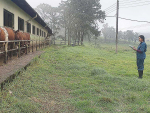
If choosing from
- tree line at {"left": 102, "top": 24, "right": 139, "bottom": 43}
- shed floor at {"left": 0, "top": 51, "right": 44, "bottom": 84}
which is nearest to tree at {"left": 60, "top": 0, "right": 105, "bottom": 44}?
shed floor at {"left": 0, "top": 51, "right": 44, "bottom": 84}

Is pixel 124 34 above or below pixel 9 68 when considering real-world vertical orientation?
above

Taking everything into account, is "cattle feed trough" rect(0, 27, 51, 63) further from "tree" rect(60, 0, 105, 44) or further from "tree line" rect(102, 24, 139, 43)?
"tree line" rect(102, 24, 139, 43)

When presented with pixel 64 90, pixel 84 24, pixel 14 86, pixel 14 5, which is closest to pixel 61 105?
pixel 64 90

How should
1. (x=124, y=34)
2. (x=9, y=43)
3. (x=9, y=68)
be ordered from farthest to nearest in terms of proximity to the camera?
1. (x=124, y=34)
2. (x=9, y=43)
3. (x=9, y=68)

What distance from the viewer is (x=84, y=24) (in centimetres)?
2811

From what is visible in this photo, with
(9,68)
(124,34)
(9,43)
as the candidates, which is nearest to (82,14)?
(9,43)

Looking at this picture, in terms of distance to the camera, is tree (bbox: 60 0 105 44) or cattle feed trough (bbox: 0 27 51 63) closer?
cattle feed trough (bbox: 0 27 51 63)

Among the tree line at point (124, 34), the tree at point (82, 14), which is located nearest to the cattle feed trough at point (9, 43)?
the tree at point (82, 14)

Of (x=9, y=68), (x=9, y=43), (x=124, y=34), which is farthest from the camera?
(x=124, y=34)

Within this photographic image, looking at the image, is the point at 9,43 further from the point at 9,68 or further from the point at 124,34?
the point at 124,34

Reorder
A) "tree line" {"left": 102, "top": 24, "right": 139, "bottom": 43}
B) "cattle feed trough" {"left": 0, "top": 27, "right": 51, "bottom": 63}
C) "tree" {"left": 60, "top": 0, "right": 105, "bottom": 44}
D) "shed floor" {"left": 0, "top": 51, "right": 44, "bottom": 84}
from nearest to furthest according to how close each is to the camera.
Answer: "shed floor" {"left": 0, "top": 51, "right": 44, "bottom": 84}
"cattle feed trough" {"left": 0, "top": 27, "right": 51, "bottom": 63}
"tree" {"left": 60, "top": 0, "right": 105, "bottom": 44}
"tree line" {"left": 102, "top": 24, "right": 139, "bottom": 43}

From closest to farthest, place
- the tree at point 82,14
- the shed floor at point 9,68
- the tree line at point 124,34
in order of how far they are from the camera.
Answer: the shed floor at point 9,68, the tree at point 82,14, the tree line at point 124,34

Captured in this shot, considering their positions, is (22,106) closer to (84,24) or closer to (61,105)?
(61,105)

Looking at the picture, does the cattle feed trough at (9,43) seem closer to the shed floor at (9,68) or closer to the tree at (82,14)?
the shed floor at (9,68)
